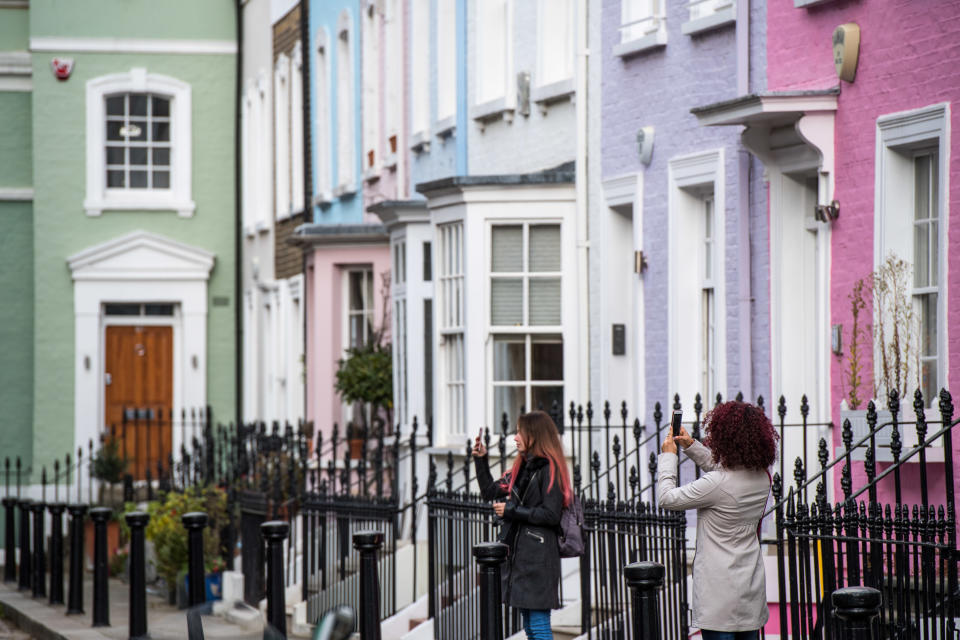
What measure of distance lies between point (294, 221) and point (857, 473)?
16925mm

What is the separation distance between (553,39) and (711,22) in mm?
3465

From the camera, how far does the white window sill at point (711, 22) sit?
41.4ft

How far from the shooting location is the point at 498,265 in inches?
616

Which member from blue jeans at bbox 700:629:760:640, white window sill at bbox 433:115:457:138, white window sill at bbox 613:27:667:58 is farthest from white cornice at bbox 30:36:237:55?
blue jeans at bbox 700:629:760:640

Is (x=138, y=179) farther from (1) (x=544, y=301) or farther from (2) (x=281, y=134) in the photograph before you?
(1) (x=544, y=301)

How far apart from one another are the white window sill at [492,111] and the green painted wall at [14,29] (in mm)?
14904

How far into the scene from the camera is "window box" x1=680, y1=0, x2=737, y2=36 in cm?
1262

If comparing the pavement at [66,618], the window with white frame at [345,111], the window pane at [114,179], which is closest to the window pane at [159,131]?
the window pane at [114,179]

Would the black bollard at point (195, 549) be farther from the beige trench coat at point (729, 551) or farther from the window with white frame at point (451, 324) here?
the beige trench coat at point (729, 551)

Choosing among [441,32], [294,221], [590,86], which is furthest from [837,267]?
[294,221]

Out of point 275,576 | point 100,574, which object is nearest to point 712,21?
point 275,576

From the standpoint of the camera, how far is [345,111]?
24.4 meters

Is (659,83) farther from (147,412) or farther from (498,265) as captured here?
(147,412)

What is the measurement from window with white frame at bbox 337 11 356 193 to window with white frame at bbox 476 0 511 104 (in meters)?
6.40
